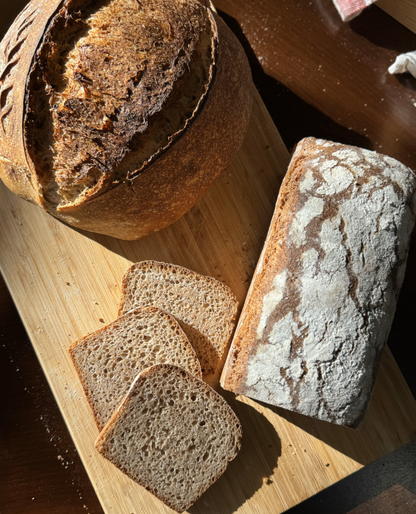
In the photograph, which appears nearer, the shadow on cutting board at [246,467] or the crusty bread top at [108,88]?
the crusty bread top at [108,88]

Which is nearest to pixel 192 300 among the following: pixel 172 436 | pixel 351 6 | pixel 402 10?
pixel 172 436

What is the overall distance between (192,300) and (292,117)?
97cm

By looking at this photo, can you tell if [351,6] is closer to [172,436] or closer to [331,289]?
[331,289]

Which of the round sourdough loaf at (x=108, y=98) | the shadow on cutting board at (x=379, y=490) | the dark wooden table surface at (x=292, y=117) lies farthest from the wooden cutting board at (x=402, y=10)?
the shadow on cutting board at (x=379, y=490)

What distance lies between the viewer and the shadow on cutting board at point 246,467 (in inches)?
66.9

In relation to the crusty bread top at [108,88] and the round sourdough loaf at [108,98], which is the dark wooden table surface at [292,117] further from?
the crusty bread top at [108,88]

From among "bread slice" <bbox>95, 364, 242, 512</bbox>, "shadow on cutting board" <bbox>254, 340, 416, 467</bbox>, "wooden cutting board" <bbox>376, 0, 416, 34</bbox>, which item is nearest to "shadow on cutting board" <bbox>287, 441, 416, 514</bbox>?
"shadow on cutting board" <bbox>254, 340, 416, 467</bbox>

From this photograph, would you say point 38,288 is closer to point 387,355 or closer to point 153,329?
point 153,329

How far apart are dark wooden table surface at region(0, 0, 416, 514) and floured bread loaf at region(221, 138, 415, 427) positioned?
0.44m

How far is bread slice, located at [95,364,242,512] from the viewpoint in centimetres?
162

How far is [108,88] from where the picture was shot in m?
1.24

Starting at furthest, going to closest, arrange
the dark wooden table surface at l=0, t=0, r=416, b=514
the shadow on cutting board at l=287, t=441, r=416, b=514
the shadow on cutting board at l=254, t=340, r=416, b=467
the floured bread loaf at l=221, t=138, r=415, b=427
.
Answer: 1. the shadow on cutting board at l=287, t=441, r=416, b=514
2. the dark wooden table surface at l=0, t=0, r=416, b=514
3. the shadow on cutting board at l=254, t=340, r=416, b=467
4. the floured bread loaf at l=221, t=138, r=415, b=427

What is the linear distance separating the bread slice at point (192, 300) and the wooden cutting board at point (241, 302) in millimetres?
70

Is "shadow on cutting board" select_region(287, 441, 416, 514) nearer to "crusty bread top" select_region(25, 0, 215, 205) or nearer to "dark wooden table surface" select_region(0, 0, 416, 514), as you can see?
"dark wooden table surface" select_region(0, 0, 416, 514)
